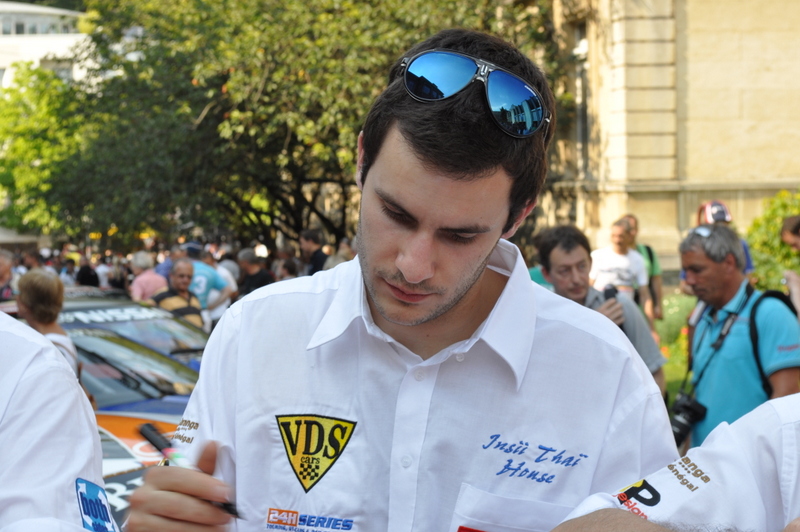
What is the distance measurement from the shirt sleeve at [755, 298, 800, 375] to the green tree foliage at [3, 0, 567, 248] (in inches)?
432

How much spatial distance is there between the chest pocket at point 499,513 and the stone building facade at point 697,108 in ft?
42.8

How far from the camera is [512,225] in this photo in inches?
77.9

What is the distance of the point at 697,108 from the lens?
14312mm

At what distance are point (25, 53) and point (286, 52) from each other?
199ft

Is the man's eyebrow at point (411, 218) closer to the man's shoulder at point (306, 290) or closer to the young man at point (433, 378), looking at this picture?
the young man at point (433, 378)

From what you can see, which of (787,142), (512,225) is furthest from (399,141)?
(787,142)

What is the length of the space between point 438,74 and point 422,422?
691 mm

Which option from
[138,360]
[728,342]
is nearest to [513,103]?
[728,342]

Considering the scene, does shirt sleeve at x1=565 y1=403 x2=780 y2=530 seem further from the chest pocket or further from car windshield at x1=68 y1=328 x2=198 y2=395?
car windshield at x1=68 y1=328 x2=198 y2=395

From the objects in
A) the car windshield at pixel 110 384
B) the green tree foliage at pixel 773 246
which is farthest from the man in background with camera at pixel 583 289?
the green tree foliage at pixel 773 246

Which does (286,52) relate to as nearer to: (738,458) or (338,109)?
(338,109)

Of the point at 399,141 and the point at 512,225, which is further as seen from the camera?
the point at 512,225

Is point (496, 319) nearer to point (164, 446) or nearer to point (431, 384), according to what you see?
point (431, 384)

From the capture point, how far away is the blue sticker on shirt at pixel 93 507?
2010 millimetres
